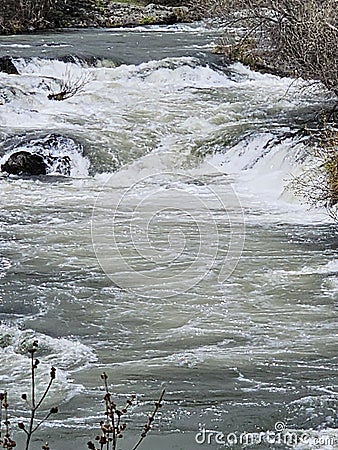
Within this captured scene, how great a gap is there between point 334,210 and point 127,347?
4.72 meters

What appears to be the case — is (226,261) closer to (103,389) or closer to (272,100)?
(103,389)

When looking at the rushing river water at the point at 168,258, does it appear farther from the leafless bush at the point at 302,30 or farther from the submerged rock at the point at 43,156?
the leafless bush at the point at 302,30

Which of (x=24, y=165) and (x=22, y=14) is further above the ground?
(x=22, y=14)

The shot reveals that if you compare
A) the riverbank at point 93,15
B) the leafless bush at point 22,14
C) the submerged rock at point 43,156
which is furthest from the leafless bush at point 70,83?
the riverbank at point 93,15

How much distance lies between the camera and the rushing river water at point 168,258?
616 centimetres

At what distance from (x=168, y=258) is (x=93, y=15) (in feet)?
72.0

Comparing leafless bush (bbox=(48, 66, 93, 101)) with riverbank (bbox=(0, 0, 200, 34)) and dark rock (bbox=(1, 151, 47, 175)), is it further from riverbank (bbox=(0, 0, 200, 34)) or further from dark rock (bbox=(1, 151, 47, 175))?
riverbank (bbox=(0, 0, 200, 34))

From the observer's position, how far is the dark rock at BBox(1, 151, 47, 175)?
13.9 m

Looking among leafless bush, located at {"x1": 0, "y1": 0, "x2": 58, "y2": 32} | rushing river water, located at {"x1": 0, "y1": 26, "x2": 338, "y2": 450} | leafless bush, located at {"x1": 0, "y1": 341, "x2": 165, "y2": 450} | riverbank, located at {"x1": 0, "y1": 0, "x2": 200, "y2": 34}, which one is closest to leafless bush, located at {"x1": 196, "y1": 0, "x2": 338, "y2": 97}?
rushing river water, located at {"x1": 0, "y1": 26, "x2": 338, "y2": 450}

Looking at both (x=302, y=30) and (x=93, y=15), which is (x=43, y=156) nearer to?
(x=302, y=30)

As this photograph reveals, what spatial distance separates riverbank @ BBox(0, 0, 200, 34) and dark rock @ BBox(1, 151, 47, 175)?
46.6ft

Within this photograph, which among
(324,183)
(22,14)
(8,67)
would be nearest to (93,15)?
(22,14)

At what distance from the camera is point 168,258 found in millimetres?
9617

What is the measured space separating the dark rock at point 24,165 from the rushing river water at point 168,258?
268 mm
